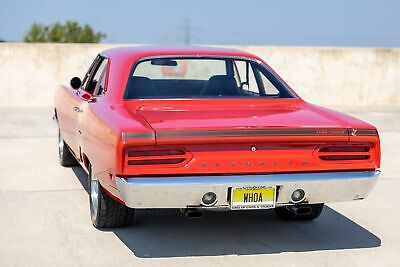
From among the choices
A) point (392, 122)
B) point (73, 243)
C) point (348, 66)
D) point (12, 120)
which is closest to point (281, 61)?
point (348, 66)

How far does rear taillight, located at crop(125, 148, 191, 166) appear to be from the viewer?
15.6ft

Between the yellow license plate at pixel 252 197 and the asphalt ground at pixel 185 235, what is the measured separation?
1.32 feet

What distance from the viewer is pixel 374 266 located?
4.99 meters

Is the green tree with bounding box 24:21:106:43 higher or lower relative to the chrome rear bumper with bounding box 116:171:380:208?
lower

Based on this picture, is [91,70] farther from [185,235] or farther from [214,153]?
[214,153]

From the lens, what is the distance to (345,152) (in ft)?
16.8

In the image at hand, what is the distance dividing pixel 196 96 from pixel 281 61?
993 centimetres

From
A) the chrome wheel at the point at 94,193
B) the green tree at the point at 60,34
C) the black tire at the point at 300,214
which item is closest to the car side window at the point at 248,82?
the black tire at the point at 300,214

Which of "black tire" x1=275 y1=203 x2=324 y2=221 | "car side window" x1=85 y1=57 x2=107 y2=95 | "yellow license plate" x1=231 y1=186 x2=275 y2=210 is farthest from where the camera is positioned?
"car side window" x1=85 y1=57 x2=107 y2=95

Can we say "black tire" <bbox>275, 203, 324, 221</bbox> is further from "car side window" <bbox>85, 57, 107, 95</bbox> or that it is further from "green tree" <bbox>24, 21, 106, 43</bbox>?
"green tree" <bbox>24, 21, 106, 43</bbox>

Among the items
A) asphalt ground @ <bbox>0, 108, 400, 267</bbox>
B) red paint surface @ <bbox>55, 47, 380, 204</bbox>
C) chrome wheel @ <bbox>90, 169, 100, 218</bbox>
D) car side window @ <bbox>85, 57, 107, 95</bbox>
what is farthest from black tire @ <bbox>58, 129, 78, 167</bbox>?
chrome wheel @ <bbox>90, 169, 100, 218</bbox>

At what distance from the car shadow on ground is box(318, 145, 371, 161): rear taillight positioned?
725mm

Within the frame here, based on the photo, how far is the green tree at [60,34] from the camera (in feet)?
348

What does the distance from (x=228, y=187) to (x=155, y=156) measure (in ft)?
1.70
